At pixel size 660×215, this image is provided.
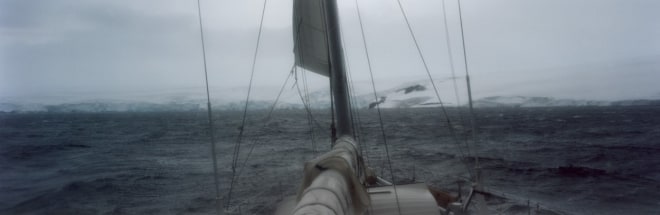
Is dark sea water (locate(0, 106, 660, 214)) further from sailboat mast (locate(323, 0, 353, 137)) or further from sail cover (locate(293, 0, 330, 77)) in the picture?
sail cover (locate(293, 0, 330, 77))

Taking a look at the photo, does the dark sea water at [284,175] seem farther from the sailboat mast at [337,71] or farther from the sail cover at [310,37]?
the sail cover at [310,37]

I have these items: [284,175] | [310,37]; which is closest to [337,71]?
[310,37]

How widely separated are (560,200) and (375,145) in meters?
→ 30.9

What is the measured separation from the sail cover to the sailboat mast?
0.90 m

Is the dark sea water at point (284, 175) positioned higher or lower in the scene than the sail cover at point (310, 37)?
lower

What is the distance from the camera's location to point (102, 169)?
3825 cm

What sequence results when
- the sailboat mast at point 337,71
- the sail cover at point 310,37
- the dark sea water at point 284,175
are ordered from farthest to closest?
the dark sea water at point 284,175 < the sail cover at point 310,37 < the sailboat mast at point 337,71

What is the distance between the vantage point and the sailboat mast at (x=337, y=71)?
7668mm

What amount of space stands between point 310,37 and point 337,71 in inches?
62.8

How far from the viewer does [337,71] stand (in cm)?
788

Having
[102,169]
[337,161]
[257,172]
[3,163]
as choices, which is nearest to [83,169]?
[102,169]

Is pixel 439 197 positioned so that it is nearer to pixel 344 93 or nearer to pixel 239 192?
pixel 344 93

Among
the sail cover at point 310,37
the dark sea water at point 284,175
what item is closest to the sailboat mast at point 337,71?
the sail cover at point 310,37

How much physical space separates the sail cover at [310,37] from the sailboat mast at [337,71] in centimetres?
90
